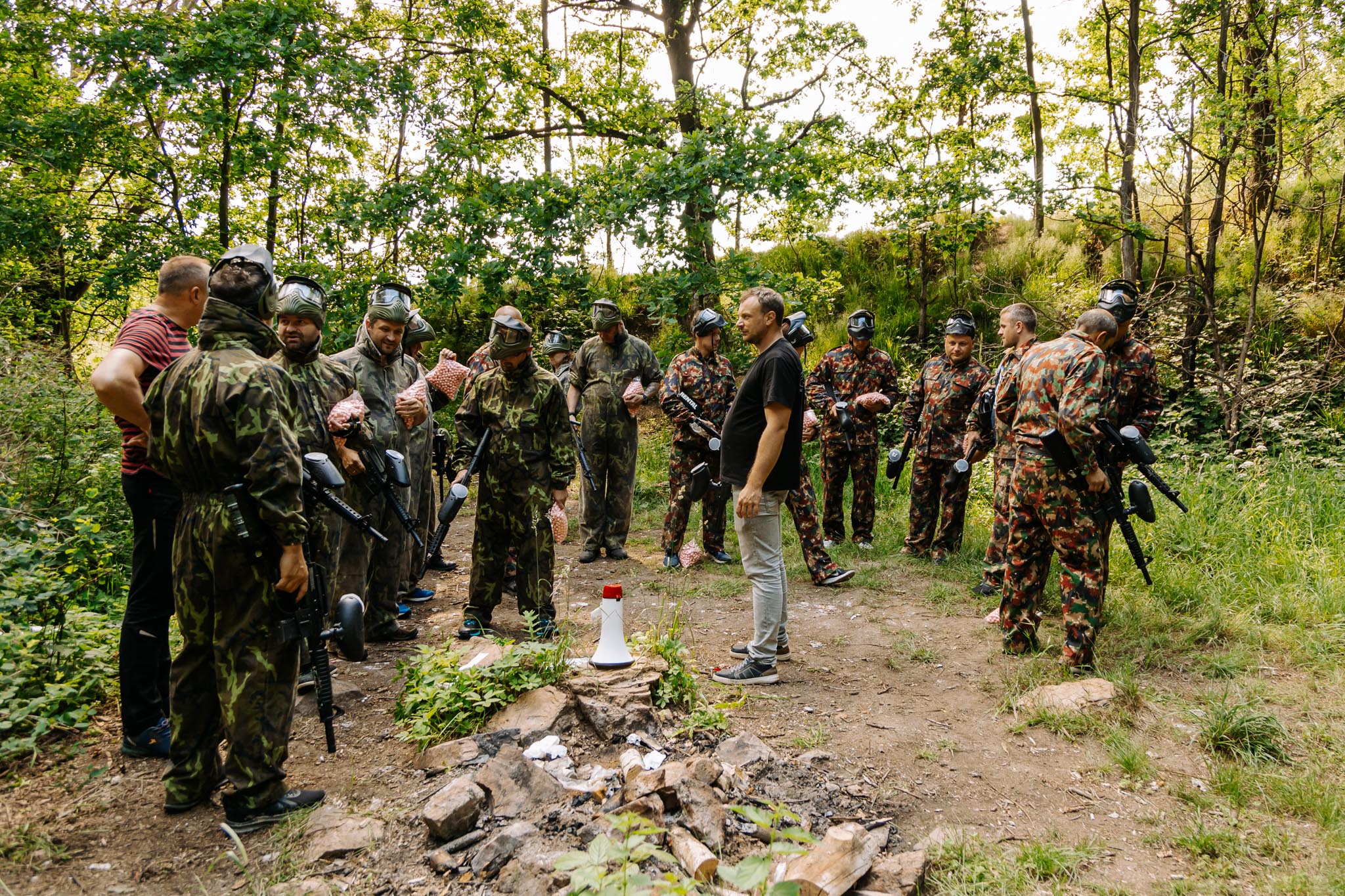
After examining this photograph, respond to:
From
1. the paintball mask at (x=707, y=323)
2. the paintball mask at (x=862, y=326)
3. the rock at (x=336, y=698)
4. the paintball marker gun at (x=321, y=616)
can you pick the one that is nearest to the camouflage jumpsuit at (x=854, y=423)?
the paintball mask at (x=862, y=326)

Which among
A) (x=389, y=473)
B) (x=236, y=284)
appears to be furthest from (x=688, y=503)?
(x=236, y=284)

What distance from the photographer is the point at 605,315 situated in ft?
25.4

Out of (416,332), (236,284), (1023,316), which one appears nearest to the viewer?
(236,284)

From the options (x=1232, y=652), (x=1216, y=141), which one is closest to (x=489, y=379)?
(x=1232, y=652)

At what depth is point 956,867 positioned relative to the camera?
9.17ft

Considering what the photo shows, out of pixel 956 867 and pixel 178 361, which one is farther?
pixel 178 361

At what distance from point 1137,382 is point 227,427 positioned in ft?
19.0

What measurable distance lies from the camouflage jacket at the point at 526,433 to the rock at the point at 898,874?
3.17 metres

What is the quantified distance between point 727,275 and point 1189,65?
6372 mm

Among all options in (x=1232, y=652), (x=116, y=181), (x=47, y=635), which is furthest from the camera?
(x=116, y=181)

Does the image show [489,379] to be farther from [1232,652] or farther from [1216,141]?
[1216,141]

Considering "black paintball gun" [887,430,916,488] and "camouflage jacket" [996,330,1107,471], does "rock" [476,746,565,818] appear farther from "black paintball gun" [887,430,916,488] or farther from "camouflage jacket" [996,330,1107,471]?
"black paintball gun" [887,430,916,488]

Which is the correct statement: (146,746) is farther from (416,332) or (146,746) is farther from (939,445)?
(939,445)

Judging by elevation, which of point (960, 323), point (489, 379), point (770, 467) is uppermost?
point (960, 323)
